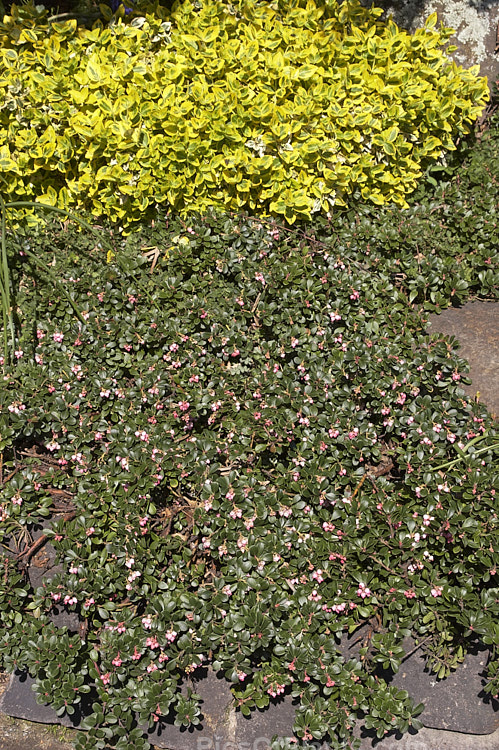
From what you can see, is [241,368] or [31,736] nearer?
[31,736]

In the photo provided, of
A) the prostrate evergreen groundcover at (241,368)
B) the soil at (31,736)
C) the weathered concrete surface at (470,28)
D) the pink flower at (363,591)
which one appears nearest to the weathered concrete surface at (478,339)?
the prostrate evergreen groundcover at (241,368)

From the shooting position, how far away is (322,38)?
277 cm

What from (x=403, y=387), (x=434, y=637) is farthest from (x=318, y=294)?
(x=434, y=637)

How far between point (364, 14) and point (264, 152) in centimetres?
91

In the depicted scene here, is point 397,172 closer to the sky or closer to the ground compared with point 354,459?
closer to the sky

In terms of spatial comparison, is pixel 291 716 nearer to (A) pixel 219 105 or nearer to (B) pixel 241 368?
(B) pixel 241 368

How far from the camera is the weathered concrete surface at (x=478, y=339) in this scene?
242 centimetres

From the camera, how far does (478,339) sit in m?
2.58

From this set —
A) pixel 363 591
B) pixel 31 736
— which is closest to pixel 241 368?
pixel 363 591

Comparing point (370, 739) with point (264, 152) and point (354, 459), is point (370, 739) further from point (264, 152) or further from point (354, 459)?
point (264, 152)

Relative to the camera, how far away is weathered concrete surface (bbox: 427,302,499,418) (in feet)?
7.95

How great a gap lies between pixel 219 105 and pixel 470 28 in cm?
174

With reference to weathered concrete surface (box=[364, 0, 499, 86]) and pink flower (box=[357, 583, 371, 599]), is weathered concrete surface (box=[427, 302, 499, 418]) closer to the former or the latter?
pink flower (box=[357, 583, 371, 599])

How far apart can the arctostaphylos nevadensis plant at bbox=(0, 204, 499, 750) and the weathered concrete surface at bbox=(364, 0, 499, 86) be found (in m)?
1.56
